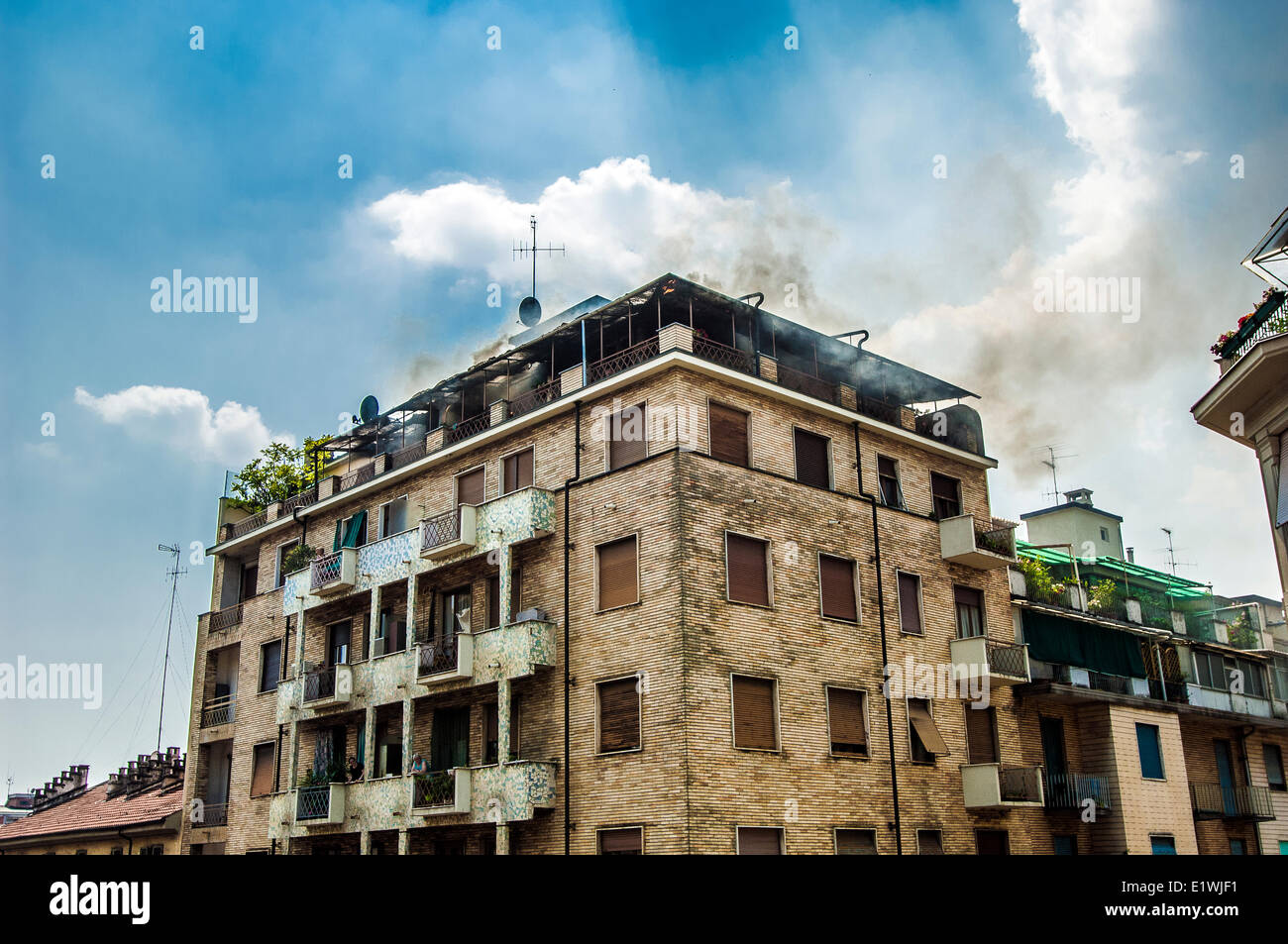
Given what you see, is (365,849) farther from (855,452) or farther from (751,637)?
(855,452)

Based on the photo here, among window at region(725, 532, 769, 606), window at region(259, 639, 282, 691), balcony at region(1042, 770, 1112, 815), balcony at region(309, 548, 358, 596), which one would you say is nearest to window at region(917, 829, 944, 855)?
balcony at region(1042, 770, 1112, 815)

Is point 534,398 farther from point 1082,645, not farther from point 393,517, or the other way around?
point 1082,645

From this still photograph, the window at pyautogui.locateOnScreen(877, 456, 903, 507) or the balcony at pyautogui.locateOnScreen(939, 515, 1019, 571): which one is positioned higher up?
the window at pyautogui.locateOnScreen(877, 456, 903, 507)

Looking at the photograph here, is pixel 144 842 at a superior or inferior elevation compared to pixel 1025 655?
inferior

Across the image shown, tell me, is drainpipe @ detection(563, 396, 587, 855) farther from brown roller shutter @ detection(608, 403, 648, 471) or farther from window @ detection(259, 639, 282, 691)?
window @ detection(259, 639, 282, 691)

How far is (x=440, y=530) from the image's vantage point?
32.2 metres

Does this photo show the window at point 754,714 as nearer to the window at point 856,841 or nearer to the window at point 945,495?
the window at point 856,841

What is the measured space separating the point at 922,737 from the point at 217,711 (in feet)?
80.6

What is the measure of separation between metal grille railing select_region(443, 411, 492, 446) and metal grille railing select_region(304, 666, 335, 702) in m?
7.63

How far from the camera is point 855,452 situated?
32625 millimetres

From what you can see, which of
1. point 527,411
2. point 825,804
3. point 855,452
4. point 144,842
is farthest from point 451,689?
point 144,842

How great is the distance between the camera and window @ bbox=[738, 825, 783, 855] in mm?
25812
